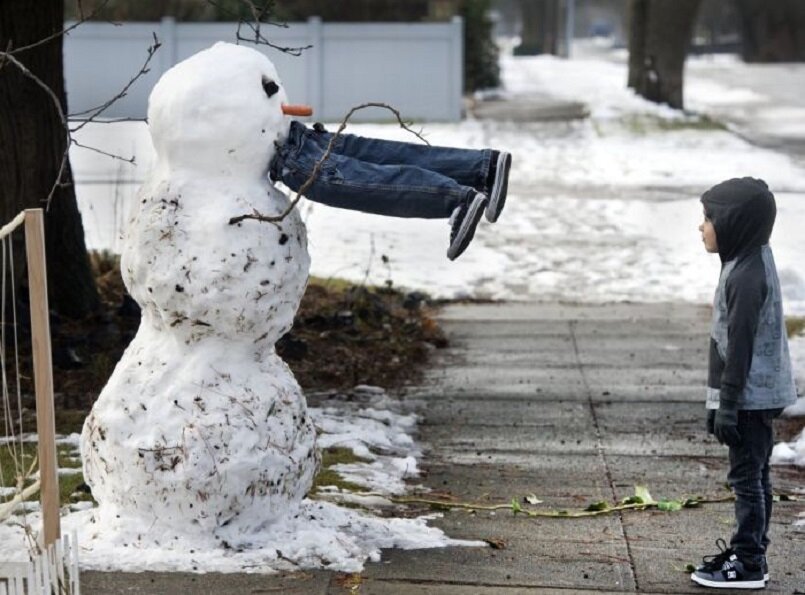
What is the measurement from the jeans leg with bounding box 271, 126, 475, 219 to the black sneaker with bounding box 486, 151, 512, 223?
157mm

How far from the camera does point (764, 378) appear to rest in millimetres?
4840

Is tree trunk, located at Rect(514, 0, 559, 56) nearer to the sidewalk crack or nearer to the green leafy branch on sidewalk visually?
the sidewalk crack

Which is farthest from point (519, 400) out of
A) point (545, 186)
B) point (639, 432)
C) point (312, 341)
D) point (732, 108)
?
point (732, 108)

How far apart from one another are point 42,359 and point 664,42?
21.7 m

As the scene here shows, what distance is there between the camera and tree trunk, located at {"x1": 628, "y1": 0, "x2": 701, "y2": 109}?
80.2ft

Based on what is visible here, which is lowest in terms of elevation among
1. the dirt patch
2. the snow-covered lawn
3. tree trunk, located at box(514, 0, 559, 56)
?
tree trunk, located at box(514, 0, 559, 56)

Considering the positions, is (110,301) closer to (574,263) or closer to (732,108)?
(574,263)

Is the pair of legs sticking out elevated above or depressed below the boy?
above

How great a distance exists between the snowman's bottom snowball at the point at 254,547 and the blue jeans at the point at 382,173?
3.96 ft

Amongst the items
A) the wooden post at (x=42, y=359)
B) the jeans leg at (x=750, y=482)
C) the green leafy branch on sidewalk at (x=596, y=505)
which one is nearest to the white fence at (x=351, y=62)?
the green leafy branch on sidewalk at (x=596, y=505)

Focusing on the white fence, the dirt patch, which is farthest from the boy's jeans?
the white fence

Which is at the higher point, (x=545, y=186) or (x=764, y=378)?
(x=764, y=378)

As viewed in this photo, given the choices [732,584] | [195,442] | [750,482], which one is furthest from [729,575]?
[195,442]

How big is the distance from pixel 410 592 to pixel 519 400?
3178 millimetres
